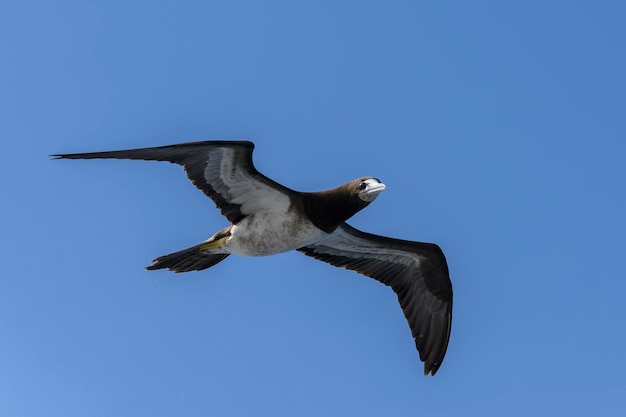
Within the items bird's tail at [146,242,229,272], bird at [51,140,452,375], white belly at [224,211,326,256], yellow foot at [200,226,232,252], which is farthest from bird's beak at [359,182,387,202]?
bird's tail at [146,242,229,272]

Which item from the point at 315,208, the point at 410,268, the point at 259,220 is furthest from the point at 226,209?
the point at 410,268

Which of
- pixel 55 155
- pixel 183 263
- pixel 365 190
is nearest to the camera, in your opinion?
pixel 55 155

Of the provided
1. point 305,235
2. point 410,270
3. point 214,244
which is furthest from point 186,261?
point 410,270

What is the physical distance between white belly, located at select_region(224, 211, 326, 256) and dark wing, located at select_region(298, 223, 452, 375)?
1.46 m

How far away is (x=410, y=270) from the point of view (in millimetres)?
14477

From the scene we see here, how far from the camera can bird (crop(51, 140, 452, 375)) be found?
12.2 metres

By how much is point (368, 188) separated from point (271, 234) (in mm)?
1767

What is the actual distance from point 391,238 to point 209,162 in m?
3.73

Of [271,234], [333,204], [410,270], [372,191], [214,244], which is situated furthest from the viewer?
[410,270]

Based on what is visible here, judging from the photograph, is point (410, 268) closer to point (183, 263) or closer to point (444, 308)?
point (444, 308)

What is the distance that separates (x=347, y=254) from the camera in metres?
14.6

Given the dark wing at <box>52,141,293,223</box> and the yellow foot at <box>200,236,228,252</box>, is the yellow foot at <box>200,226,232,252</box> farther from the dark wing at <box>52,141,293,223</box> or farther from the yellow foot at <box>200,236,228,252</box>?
the dark wing at <box>52,141,293,223</box>

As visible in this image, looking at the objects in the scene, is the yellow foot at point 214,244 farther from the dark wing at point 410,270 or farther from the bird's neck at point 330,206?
the dark wing at point 410,270

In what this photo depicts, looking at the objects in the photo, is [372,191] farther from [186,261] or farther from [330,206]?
→ [186,261]
